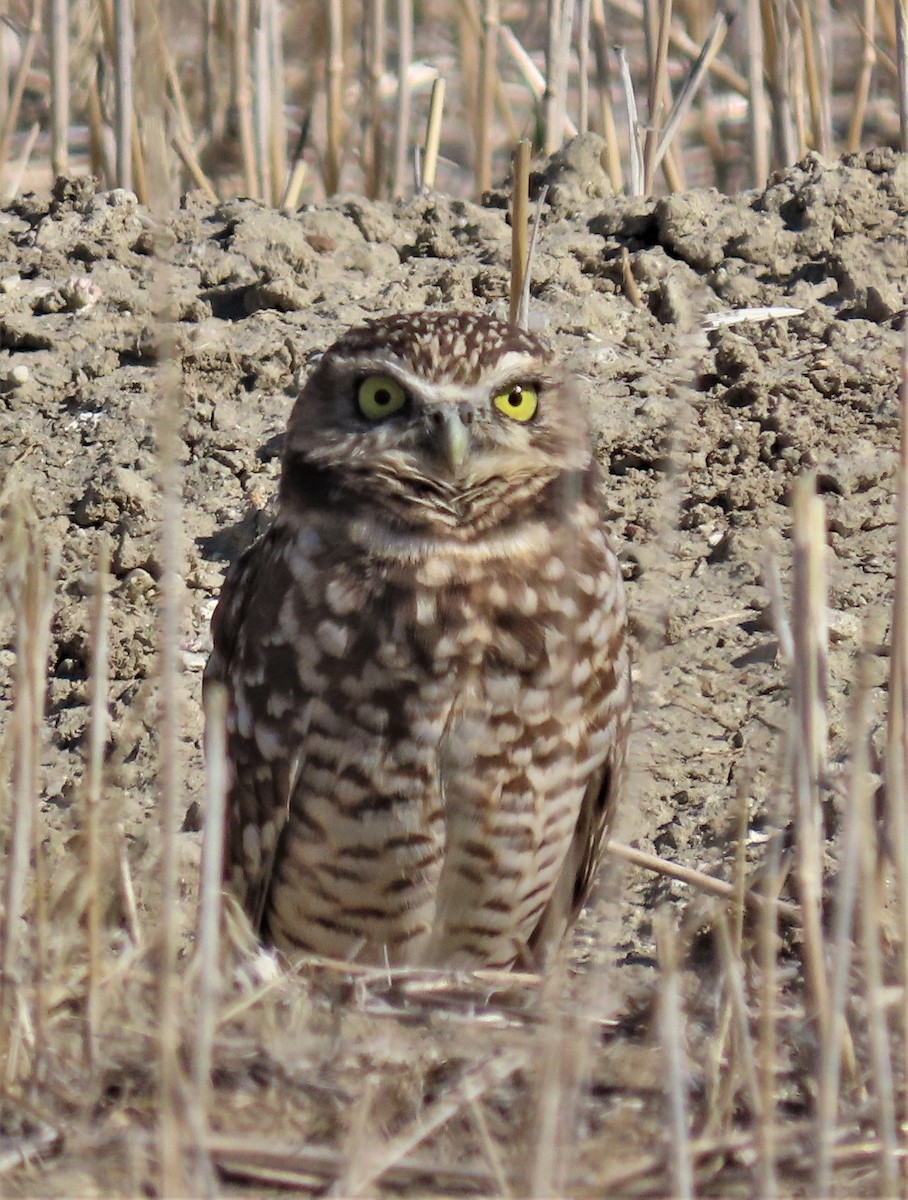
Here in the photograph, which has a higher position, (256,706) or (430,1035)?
(256,706)

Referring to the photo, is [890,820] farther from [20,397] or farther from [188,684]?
[20,397]

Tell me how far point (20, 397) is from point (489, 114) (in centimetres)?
195

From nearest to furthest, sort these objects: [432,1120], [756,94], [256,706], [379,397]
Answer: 1. [432,1120]
2. [379,397]
3. [256,706]
4. [756,94]

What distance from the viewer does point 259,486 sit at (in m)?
5.11

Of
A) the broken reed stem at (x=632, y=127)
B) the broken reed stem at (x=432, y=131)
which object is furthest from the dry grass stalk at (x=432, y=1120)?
the broken reed stem at (x=432, y=131)

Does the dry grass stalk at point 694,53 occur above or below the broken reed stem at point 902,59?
above

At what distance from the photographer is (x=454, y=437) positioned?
11.2 ft

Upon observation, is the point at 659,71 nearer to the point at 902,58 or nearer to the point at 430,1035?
the point at 902,58

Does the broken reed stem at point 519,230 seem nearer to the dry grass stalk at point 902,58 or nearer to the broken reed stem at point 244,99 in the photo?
the dry grass stalk at point 902,58

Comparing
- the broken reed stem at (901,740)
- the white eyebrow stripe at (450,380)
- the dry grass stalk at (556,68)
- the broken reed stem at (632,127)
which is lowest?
the broken reed stem at (901,740)

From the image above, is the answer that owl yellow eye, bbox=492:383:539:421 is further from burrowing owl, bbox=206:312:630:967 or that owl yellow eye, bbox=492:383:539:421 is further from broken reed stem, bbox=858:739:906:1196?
broken reed stem, bbox=858:739:906:1196

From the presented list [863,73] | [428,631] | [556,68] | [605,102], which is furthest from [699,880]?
[605,102]

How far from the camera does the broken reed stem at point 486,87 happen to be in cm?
602

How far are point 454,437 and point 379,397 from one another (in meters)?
0.22
